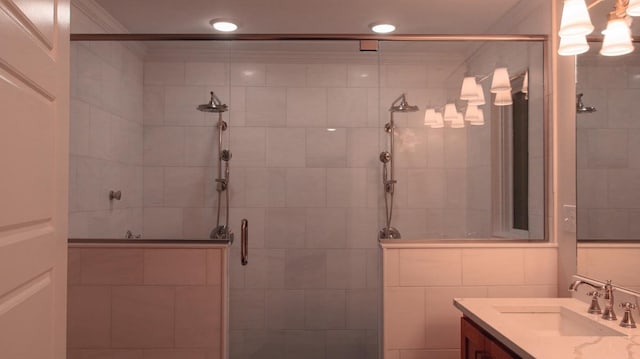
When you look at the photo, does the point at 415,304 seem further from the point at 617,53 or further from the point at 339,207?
the point at 617,53

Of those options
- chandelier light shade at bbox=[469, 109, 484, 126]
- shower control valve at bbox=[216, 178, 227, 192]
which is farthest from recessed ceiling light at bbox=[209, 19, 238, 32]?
chandelier light shade at bbox=[469, 109, 484, 126]

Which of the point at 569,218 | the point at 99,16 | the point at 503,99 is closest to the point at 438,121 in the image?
the point at 503,99

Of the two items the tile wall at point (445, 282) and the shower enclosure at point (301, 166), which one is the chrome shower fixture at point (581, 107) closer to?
the shower enclosure at point (301, 166)

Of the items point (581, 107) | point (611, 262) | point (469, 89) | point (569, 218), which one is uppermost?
point (469, 89)

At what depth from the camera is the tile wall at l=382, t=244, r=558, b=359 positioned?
7.86ft

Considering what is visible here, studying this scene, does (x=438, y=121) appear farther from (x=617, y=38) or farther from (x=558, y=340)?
(x=558, y=340)

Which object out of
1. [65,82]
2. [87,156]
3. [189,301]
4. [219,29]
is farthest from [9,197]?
[219,29]

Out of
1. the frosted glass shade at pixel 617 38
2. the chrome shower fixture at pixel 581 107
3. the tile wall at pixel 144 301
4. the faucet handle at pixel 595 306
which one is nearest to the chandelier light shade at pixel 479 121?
the chrome shower fixture at pixel 581 107

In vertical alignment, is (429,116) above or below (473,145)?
above

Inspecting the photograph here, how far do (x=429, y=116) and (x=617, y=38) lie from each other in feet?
2.92

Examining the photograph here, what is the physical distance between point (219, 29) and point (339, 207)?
4.72ft

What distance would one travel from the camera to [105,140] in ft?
8.53

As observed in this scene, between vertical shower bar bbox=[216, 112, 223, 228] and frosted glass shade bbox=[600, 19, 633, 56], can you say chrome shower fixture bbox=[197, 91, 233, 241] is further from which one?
frosted glass shade bbox=[600, 19, 633, 56]

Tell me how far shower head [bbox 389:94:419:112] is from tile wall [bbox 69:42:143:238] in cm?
133
